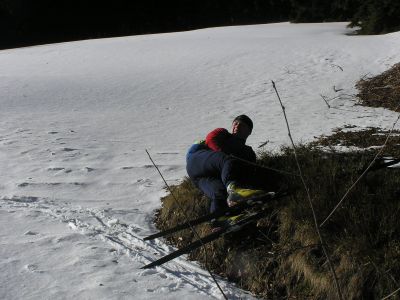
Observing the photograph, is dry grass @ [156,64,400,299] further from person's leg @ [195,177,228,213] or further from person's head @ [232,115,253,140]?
person's head @ [232,115,253,140]

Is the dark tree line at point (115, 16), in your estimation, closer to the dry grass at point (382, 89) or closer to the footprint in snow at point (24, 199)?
the dry grass at point (382, 89)

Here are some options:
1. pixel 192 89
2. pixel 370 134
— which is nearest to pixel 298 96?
pixel 192 89

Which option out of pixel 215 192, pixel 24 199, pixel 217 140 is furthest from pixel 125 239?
pixel 24 199

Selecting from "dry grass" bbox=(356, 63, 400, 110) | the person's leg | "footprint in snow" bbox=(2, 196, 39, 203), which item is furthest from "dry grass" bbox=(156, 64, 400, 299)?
"dry grass" bbox=(356, 63, 400, 110)

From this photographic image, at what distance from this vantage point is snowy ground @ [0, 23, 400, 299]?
4199 millimetres

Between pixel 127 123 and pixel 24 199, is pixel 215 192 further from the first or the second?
pixel 127 123

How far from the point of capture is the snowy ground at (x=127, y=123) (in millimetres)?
4199

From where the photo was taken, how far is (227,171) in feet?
15.2

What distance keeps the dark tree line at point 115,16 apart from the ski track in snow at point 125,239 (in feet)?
86.7

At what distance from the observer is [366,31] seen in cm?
1596

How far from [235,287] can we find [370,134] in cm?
404

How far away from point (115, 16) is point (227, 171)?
29582mm

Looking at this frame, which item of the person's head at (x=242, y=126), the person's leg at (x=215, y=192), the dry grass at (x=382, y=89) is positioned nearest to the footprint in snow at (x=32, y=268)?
the person's leg at (x=215, y=192)

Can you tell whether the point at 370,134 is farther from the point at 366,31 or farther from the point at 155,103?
the point at 366,31
